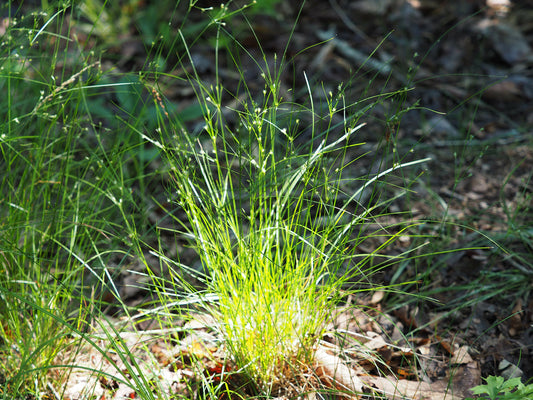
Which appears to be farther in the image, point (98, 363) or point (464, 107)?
point (464, 107)

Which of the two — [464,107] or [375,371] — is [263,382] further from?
[464,107]

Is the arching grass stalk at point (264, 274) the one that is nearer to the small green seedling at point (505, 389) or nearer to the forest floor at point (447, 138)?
the forest floor at point (447, 138)

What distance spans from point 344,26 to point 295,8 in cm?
47

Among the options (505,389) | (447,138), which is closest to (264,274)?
(505,389)

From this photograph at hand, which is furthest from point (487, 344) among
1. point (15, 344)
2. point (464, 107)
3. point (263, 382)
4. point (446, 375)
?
point (464, 107)

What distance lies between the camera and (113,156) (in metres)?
1.56

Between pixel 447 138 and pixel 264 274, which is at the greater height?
pixel 264 274

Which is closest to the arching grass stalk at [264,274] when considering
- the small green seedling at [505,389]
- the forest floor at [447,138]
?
the forest floor at [447,138]

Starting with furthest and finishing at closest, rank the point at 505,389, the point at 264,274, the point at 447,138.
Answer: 1. the point at 447,138
2. the point at 264,274
3. the point at 505,389

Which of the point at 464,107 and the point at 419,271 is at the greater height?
the point at 464,107

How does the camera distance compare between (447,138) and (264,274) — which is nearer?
(264,274)

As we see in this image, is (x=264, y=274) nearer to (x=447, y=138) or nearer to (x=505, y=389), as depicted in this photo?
(x=505, y=389)

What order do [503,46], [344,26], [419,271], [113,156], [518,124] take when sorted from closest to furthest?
[113,156]
[419,271]
[518,124]
[503,46]
[344,26]

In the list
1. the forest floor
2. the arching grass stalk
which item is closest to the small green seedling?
the forest floor
